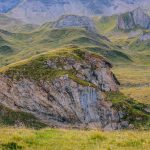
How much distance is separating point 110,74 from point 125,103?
77.3 feet

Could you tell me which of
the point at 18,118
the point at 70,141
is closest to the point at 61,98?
the point at 18,118

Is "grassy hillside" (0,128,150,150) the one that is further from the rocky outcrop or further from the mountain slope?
the rocky outcrop

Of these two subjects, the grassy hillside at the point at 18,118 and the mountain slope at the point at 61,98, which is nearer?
the grassy hillside at the point at 18,118

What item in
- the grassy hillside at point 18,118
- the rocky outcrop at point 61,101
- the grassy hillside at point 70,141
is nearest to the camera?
the grassy hillside at point 70,141

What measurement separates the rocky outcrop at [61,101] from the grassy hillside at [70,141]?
76410 millimetres

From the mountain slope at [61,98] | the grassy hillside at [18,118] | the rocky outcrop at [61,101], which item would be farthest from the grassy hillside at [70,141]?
the rocky outcrop at [61,101]

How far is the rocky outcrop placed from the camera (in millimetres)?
102938

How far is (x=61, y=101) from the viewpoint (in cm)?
10756

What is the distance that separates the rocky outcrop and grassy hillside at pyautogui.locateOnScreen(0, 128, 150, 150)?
76.4m

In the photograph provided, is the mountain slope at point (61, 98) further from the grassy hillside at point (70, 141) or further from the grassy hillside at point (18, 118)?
the grassy hillside at point (70, 141)

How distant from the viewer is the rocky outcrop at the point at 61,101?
102938 millimetres

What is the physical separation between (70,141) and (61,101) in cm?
8578

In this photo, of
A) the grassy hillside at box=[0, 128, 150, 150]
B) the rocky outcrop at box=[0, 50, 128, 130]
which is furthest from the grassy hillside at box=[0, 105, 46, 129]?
the grassy hillside at box=[0, 128, 150, 150]

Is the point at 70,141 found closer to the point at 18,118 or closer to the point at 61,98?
the point at 18,118
